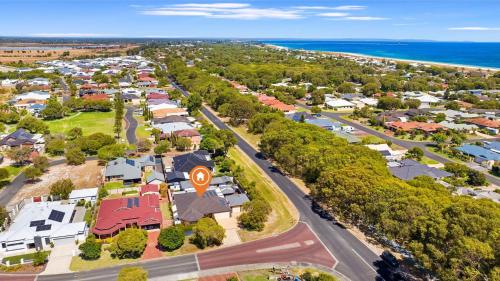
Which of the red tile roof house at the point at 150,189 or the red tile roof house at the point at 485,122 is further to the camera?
the red tile roof house at the point at 485,122

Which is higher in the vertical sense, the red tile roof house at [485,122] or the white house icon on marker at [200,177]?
the white house icon on marker at [200,177]

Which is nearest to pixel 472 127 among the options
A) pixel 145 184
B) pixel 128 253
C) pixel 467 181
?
pixel 467 181

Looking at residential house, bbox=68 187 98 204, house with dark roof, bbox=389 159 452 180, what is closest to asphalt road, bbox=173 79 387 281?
house with dark roof, bbox=389 159 452 180

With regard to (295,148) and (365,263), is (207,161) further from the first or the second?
(365,263)

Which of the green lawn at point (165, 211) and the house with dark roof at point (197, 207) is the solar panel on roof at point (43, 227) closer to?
the green lawn at point (165, 211)

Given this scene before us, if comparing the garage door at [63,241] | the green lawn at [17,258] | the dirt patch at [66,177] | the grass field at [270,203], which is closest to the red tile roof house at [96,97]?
the dirt patch at [66,177]

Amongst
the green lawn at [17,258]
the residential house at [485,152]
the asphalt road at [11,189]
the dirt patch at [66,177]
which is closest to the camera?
the green lawn at [17,258]

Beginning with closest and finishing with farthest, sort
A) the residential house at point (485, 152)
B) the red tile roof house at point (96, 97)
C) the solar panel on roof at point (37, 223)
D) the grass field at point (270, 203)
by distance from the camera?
the solar panel on roof at point (37, 223) → the grass field at point (270, 203) → the residential house at point (485, 152) → the red tile roof house at point (96, 97)
